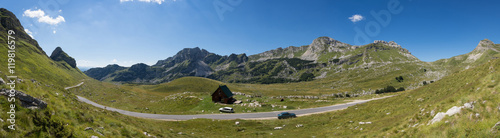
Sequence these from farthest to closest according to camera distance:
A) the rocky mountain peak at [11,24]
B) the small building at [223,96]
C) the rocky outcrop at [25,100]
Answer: the rocky mountain peak at [11,24] < the small building at [223,96] < the rocky outcrop at [25,100]

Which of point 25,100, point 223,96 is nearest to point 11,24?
point 223,96

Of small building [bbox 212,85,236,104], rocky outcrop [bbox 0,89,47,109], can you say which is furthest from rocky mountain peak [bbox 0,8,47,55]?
rocky outcrop [bbox 0,89,47,109]

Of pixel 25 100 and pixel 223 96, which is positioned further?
pixel 223 96

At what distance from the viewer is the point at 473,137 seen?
9727mm

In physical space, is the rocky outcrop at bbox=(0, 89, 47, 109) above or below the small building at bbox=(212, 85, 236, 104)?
above

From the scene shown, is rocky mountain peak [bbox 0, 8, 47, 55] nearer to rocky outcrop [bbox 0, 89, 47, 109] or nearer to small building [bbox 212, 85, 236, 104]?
small building [bbox 212, 85, 236, 104]

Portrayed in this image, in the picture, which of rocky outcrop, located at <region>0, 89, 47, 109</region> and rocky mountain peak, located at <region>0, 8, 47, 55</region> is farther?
rocky mountain peak, located at <region>0, 8, 47, 55</region>

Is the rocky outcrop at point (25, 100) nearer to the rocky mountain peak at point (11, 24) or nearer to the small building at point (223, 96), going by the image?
the small building at point (223, 96)

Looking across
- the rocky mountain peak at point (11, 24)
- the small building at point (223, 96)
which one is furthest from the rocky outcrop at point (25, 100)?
the rocky mountain peak at point (11, 24)

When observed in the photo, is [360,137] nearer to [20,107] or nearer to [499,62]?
[499,62]

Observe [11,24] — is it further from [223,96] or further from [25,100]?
[25,100]

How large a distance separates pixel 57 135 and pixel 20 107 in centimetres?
A: 265

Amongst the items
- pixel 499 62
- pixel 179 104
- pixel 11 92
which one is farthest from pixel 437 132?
pixel 179 104

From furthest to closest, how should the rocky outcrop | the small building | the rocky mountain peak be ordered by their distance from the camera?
the rocky mountain peak < the small building < the rocky outcrop
